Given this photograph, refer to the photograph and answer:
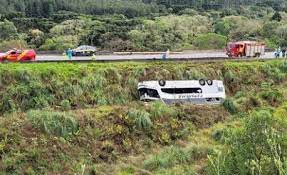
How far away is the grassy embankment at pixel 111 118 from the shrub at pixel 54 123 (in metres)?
0.05

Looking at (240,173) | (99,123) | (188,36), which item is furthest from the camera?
(188,36)

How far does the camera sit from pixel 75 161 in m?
25.2

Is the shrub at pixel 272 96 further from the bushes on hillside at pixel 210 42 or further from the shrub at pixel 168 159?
the bushes on hillside at pixel 210 42

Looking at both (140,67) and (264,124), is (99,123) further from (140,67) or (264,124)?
(264,124)

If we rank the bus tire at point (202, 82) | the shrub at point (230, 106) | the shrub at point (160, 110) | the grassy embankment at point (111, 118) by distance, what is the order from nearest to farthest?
the grassy embankment at point (111, 118)
the shrub at point (160, 110)
the shrub at point (230, 106)
the bus tire at point (202, 82)

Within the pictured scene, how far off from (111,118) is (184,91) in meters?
5.98

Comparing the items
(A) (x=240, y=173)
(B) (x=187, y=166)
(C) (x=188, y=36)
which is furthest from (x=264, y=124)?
(C) (x=188, y=36)

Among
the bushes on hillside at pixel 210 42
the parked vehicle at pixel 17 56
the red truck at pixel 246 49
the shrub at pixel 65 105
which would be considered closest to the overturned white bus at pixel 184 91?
the shrub at pixel 65 105

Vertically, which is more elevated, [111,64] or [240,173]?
[240,173]

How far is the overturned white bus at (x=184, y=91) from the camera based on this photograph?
32156 mm

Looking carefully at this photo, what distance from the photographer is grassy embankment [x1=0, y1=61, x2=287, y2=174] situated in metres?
25.1

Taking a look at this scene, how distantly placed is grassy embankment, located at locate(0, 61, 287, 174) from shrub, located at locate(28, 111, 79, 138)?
0.05 metres

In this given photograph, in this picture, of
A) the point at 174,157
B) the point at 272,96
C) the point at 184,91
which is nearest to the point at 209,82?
the point at 184,91

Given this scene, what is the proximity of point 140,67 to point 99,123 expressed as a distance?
23.0 ft
